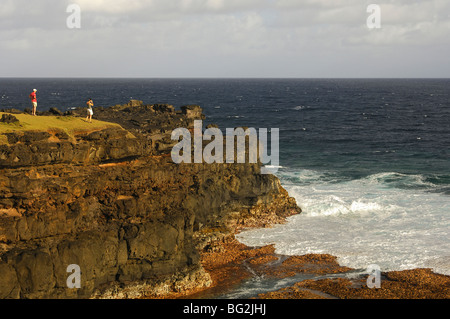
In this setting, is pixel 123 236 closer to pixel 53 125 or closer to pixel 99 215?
pixel 99 215

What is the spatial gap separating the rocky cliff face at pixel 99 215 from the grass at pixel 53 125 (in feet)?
2.67

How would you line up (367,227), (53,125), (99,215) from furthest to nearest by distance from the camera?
(367,227), (53,125), (99,215)

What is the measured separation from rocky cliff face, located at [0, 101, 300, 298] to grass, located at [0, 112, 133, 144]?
0.81 meters

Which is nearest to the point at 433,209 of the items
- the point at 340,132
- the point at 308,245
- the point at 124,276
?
the point at 308,245

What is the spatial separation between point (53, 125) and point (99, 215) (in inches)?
323

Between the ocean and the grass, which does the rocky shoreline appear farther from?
the ocean

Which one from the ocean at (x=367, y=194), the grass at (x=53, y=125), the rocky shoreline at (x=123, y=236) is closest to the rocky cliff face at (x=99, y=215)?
the rocky shoreline at (x=123, y=236)

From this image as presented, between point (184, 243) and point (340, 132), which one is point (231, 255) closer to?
point (184, 243)

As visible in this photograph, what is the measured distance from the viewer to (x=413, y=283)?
3222 centimetres

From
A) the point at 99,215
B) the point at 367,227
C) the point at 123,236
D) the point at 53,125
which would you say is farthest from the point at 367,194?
the point at 53,125

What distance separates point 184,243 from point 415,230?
19846 millimetres

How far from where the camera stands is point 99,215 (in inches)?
1234

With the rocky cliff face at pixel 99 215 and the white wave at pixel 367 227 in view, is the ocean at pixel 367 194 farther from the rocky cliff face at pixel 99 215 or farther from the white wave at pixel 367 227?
the rocky cliff face at pixel 99 215

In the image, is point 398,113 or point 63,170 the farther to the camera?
point 398,113
